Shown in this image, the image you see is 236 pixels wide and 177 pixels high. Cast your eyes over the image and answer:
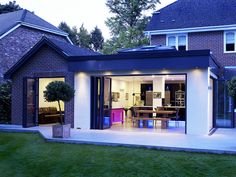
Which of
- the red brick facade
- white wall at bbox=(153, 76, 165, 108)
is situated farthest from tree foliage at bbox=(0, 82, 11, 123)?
the red brick facade

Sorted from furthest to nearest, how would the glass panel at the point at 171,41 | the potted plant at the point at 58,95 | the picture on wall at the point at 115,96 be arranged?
the glass panel at the point at 171,41
the picture on wall at the point at 115,96
the potted plant at the point at 58,95

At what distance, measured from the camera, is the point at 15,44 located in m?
24.5

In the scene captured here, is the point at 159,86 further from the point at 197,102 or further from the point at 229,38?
the point at 197,102

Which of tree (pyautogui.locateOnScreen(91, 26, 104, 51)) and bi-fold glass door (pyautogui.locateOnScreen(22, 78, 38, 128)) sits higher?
tree (pyautogui.locateOnScreen(91, 26, 104, 51))

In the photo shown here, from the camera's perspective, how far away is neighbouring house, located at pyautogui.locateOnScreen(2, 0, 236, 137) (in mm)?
14758

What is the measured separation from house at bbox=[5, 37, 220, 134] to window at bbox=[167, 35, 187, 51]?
420cm

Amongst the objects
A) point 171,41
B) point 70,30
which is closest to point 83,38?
point 70,30

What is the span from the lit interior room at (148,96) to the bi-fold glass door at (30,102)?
15.1ft

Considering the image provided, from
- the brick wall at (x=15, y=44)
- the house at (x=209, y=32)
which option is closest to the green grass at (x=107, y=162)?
the house at (x=209, y=32)

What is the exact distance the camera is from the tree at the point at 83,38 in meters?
51.0

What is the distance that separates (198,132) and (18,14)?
19.5 metres

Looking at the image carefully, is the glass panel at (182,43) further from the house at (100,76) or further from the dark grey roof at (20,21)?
the dark grey roof at (20,21)

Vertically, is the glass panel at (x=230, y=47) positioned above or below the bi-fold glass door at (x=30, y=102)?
above

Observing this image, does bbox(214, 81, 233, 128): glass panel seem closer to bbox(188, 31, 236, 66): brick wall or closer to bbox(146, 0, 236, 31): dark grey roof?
bbox(188, 31, 236, 66): brick wall
